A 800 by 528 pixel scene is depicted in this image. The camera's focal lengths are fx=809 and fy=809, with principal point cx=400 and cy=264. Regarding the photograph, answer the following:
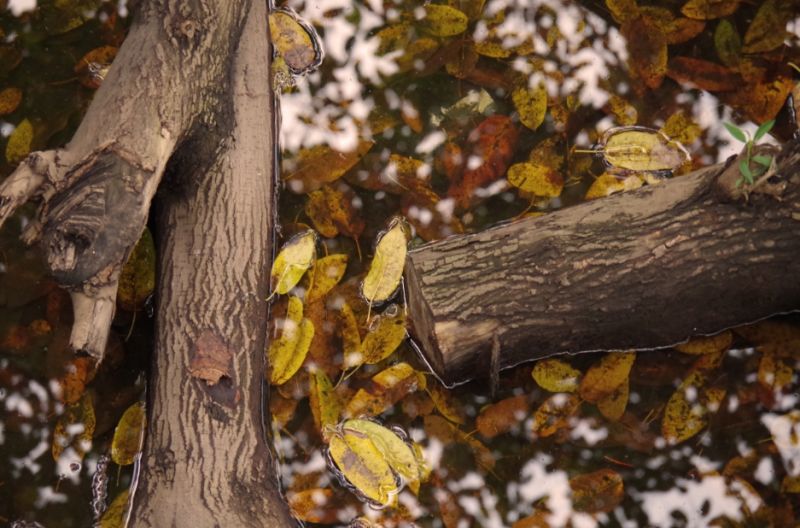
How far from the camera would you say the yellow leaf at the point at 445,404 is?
72.2 inches

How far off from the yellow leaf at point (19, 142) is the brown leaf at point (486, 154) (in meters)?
1.04

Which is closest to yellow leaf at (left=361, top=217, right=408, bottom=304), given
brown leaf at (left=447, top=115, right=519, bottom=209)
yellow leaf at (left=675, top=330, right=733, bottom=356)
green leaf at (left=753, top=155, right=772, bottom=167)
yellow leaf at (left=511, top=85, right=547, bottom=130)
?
brown leaf at (left=447, top=115, right=519, bottom=209)

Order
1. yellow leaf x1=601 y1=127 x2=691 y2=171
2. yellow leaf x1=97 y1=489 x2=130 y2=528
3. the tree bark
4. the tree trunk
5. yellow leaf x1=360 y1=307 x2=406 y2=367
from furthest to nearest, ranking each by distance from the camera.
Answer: yellow leaf x1=601 y1=127 x2=691 y2=171
yellow leaf x1=360 y1=307 x2=406 y2=367
yellow leaf x1=97 y1=489 x2=130 y2=528
the tree bark
the tree trunk

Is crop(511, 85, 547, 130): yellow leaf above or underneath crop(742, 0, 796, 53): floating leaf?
underneath

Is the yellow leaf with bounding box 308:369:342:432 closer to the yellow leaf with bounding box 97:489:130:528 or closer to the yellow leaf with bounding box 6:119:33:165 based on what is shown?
the yellow leaf with bounding box 97:489:130:528

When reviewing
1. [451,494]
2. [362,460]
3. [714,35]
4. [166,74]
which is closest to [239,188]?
[166,74]

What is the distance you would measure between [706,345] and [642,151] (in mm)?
489

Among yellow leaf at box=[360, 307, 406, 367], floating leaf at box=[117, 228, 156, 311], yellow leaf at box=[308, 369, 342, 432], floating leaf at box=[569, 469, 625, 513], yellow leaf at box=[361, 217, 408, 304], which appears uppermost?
floating leaf at box=[117, 228, 156, 311]

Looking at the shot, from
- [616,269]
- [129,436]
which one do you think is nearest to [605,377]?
[616,269]

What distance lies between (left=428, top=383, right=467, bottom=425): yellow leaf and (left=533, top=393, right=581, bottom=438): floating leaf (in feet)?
0.55

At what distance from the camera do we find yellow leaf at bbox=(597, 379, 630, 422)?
1.83 meters

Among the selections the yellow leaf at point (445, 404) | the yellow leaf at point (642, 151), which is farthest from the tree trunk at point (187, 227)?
the yellow leaf at point (642, 151)

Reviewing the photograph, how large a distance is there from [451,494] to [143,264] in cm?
88

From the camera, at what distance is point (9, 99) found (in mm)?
2014
